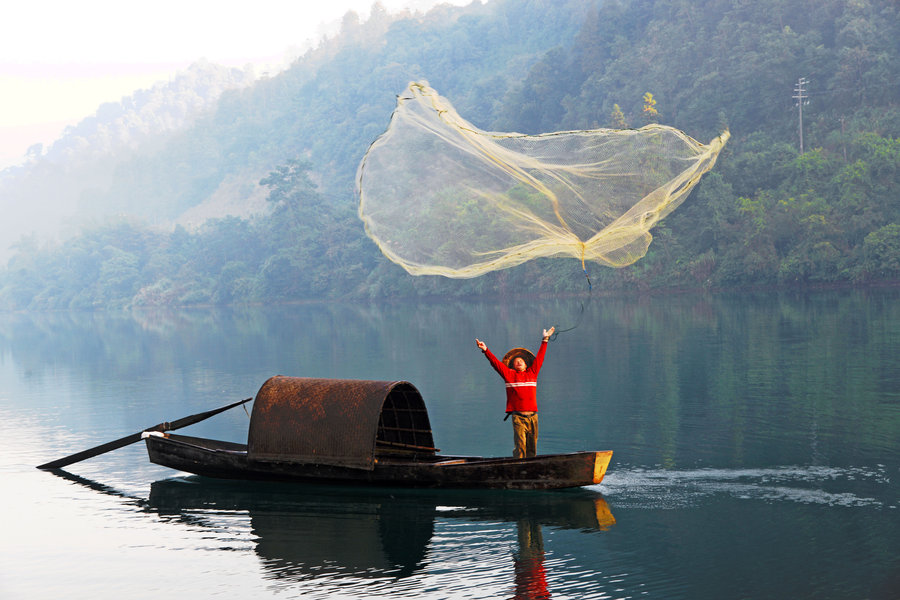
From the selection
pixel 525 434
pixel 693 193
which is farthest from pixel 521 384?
pixel 693 193

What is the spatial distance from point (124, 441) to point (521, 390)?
328 inches

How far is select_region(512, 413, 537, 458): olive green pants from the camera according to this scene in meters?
14.9

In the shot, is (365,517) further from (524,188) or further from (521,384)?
(524,188)

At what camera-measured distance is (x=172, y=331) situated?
68438mm

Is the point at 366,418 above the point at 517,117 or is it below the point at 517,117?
below

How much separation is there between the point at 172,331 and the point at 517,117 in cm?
5387

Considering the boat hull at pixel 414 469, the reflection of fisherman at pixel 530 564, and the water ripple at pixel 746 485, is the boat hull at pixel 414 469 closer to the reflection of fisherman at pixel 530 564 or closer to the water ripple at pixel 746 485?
the reflection of fisherman at pixel 530 564

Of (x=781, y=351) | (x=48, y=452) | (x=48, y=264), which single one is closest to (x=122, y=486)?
(x=48, y=452)

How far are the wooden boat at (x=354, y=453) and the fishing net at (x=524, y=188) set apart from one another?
2.47 m

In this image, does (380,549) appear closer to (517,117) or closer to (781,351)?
(781,351)

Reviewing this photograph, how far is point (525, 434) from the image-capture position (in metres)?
14.9

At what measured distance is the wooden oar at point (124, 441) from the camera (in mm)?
17781

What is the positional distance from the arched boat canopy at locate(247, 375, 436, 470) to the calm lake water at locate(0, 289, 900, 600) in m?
0.86

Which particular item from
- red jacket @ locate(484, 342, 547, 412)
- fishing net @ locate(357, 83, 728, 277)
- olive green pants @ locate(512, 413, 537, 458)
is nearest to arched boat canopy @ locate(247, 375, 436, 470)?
red jacket @ locate(484, 342, 547, 412)
